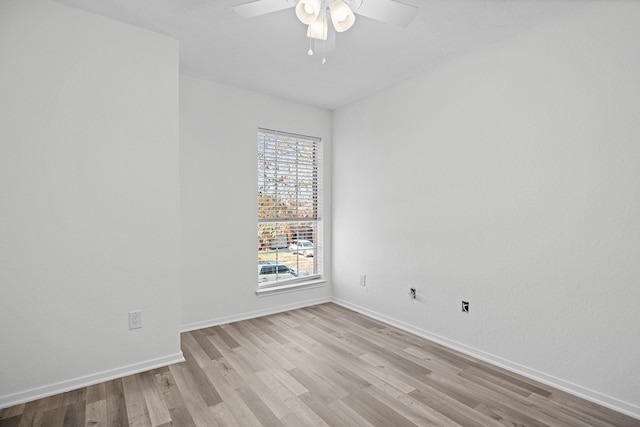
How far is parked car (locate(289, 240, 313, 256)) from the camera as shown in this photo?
402cm

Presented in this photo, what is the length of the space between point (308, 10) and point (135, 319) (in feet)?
7.89

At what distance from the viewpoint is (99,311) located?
2268 mm

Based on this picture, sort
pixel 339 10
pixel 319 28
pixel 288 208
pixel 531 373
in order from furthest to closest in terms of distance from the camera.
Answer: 1. pixel 288 208
2. pixel 531 373
3. pixel 319 28
4. pixel 339 10

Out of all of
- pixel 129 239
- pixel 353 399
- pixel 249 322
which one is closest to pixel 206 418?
pixel 353 399

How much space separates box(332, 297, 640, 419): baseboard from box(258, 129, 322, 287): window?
129cm

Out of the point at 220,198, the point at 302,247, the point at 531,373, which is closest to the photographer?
the point at 531,373

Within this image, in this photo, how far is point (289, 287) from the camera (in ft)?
12.7

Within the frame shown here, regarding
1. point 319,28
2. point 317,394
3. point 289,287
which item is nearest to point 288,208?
point 289,287

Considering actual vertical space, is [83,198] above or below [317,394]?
above

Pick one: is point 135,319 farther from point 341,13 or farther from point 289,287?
point 341,13

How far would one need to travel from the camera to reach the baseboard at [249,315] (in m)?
3.23

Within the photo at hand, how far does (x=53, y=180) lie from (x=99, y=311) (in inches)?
37.3

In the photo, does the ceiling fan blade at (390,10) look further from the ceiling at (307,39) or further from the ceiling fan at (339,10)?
the ceiling at (307,39)

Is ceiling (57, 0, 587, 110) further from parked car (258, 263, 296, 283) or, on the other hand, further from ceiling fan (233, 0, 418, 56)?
parked car (258, 263, 296, 283)
